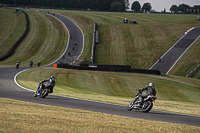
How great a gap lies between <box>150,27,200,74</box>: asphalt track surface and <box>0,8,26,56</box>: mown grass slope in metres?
41.4

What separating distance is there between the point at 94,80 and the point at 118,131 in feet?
102

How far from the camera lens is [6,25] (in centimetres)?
9575

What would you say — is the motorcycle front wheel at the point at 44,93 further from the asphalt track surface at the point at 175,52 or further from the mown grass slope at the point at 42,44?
the mown grass slope at the point at 42,44

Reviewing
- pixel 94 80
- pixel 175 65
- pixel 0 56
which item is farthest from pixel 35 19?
pixel 94 80

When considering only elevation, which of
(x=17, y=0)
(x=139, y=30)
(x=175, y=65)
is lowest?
(x=175, y=65)

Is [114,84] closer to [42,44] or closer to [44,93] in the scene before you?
[44,93]

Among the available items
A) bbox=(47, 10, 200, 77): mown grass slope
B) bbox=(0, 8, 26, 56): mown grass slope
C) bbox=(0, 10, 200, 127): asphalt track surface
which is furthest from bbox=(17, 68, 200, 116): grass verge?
bbox=(0, 8, 26, 56): mown grass slope

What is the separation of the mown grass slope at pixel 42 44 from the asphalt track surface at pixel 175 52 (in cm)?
2735

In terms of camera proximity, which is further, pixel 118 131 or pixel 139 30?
pixel 139 30

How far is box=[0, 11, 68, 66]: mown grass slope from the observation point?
227ft

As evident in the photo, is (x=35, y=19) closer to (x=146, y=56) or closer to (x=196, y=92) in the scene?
(x=146, y=56)

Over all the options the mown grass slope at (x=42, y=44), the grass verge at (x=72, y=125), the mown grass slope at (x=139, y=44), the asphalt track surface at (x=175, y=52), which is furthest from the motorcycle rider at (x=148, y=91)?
the mown grass slope at (x=42, y=44)

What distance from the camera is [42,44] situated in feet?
264

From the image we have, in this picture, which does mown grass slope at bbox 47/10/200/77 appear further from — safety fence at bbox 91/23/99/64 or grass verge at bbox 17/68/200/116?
grass verge at bbox 17/68/200/116
